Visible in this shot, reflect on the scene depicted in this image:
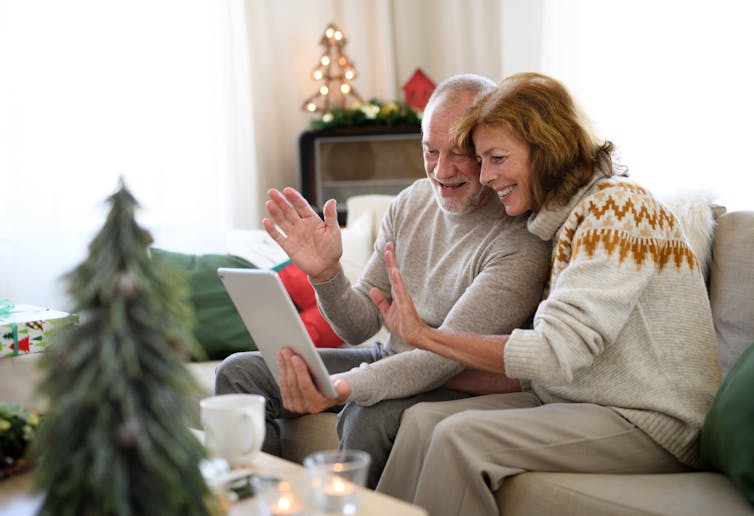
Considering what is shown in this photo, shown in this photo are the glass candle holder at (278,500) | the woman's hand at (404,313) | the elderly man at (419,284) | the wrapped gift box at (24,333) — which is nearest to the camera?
the glass candle holder at (278,500)

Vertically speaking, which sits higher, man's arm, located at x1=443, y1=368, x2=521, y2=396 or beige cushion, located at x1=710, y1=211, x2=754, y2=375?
beige cushion, located at x1=710, y1=211, x2=754, y2=375

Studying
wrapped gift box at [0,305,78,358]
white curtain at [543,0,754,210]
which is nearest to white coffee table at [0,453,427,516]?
wrapped gift box at [0,305,78,358]

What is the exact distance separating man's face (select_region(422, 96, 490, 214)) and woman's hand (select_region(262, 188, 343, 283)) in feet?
0.86

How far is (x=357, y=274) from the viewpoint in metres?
2.75

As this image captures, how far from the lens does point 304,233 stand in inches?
75.8

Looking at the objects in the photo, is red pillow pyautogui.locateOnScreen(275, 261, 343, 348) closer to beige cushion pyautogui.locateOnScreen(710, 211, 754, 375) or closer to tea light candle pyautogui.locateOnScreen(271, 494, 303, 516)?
beige cushion pyautogui.locateOnScreen(710, 211, 754, 375)

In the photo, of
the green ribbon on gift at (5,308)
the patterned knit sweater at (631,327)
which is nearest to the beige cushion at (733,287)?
the patterned knit sweater at (631,327)

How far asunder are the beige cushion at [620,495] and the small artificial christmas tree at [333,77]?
11.3 feet

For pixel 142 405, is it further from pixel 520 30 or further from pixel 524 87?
pixel 520 30

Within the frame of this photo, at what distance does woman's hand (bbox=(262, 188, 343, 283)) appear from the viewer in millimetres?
1912

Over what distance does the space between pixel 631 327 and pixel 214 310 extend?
A: 1.43 meters

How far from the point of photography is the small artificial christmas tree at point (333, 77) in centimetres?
473

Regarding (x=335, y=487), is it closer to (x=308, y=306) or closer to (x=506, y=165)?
(x=506, y=165)

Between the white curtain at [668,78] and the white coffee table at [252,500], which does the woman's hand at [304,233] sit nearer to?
the white coffee table at [252,500]
